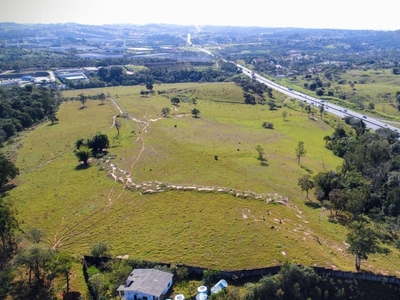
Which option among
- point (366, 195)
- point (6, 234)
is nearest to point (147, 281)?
point (6, 234)

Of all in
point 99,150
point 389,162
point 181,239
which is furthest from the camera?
point 99,150

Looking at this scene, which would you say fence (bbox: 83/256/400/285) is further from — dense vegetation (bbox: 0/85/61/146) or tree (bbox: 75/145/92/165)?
dense vegetation (bbox: 0/85/61/146)

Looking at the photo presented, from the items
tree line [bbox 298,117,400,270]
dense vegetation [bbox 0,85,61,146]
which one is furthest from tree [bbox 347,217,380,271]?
dense vegetation [bbox 0,85,61,146]

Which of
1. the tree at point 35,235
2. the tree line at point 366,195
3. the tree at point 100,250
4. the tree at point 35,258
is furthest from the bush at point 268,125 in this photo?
the tree at point 35,258

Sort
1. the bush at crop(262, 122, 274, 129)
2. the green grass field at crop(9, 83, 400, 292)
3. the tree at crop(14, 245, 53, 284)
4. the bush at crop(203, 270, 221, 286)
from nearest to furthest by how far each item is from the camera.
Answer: the tree at crop(14, 245, 53, 284), the bush at crop(203, 270, 221, 286), the green grass field at crop(9, 83, 400, 292), the bush at crop(262, 122, 274, 129)

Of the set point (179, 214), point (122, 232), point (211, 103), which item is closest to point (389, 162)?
point (179, 214)

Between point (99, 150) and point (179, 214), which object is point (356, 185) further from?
point (99, 150)

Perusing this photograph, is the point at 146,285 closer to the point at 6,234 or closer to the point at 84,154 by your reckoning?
the point at 6,234

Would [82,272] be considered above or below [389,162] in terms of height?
below
